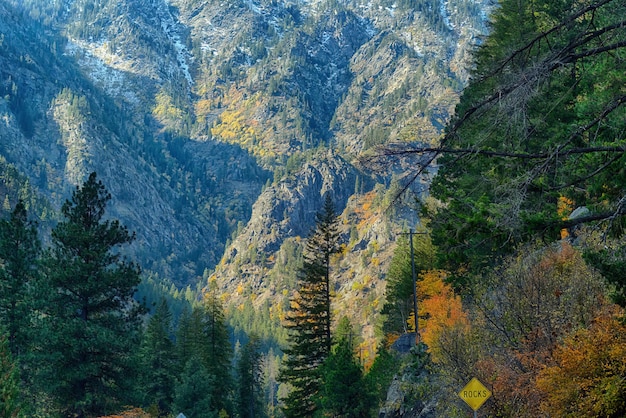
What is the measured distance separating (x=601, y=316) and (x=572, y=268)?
2.16 metres

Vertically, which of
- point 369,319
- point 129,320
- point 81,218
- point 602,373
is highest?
point 369,319

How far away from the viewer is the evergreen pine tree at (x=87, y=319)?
Result: 24.4 m

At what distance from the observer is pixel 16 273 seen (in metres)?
28.6

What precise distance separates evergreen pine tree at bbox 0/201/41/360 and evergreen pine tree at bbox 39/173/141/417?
307 centimetres

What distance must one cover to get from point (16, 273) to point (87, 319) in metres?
5.56

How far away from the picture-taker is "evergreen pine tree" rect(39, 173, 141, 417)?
24402mm

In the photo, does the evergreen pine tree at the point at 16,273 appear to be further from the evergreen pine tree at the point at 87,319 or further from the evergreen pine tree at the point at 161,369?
the evergreen pine tree at the point at 161,369

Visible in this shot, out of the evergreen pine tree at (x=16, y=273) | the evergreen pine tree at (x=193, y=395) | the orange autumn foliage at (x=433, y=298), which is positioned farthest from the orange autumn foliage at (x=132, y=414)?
the orange autumn foliage at (x=433, y=298)

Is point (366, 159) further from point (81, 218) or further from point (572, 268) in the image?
point (81, 218)

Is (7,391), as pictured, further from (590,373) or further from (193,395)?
(193,395)

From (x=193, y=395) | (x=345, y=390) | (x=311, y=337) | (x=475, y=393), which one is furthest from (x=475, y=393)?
(x=193, y=395)

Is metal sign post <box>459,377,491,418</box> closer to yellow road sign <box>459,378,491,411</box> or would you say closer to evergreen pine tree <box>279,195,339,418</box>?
yellow road sign <box>459,378,491,411</box>

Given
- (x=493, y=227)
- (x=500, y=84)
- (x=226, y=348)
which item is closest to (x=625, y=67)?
(x=500, y=84)

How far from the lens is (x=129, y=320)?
2638cm
